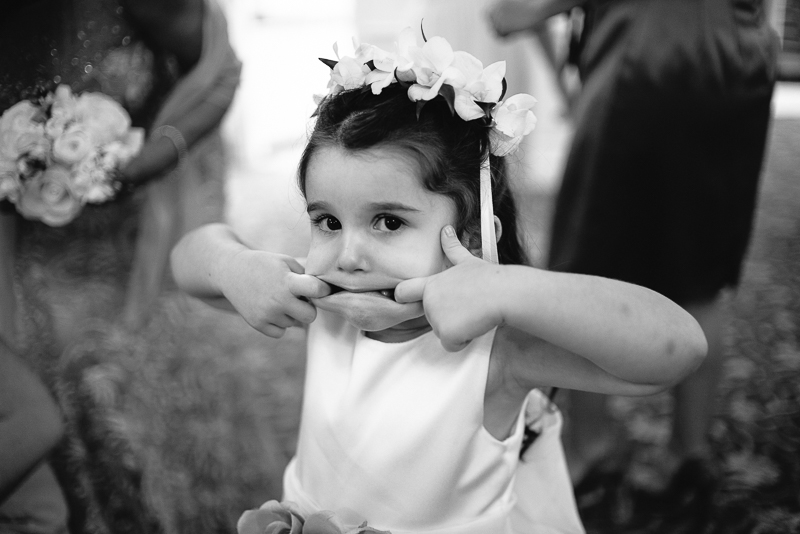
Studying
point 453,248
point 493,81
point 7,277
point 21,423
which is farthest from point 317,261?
point 7,277

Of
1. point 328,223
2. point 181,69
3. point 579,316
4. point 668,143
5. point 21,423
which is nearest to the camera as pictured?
point 579,316

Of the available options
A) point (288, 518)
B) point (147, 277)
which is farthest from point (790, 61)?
point (147, 277)

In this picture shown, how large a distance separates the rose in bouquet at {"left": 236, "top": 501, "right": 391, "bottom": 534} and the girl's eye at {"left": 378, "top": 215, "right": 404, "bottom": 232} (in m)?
0.28

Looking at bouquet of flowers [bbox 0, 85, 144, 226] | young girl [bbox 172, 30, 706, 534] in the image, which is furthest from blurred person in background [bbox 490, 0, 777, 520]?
bouquet of flowers [bbox 0, 85, 144, 226]

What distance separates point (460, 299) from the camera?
22.6 inches

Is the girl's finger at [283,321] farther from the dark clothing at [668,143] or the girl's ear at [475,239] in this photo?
the dark clothing at [668,143]

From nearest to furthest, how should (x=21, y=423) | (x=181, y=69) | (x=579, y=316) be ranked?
(x=579, y=316) < (x=21, y=423) < (x=181, y=69)

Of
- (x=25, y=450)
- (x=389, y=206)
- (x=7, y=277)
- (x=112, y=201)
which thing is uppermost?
(x=389, y=206)

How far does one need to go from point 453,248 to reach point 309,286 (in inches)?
5.5

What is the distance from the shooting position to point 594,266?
3.70 feet

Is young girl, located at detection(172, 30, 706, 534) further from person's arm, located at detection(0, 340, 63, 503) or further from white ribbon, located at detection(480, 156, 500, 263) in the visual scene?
person's arm, located at detection(0, 340, 63, 503)

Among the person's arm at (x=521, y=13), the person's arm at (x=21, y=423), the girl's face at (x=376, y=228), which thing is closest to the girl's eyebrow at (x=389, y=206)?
the girl's face at (x=376, y=228)

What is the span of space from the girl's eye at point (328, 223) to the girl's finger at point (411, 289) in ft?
0.31

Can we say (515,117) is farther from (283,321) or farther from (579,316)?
(283,321)
